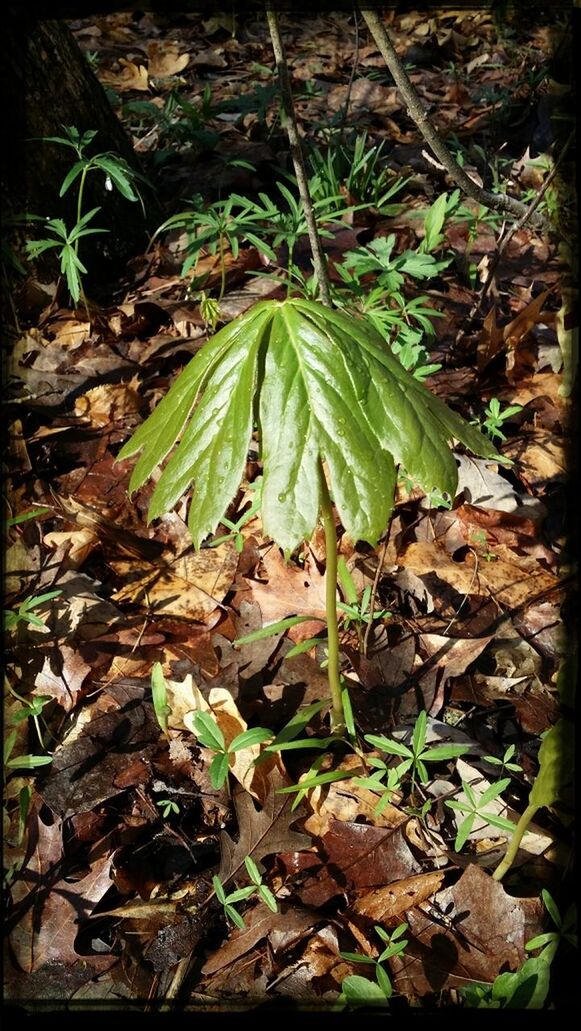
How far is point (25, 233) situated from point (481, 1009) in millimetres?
2818

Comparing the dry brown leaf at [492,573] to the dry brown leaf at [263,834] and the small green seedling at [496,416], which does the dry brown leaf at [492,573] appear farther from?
the dry brown leaf at [263,834]

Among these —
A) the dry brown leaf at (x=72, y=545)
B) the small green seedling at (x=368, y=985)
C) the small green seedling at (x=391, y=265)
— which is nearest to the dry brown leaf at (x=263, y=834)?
the small green seedling at (x=368, y=985)

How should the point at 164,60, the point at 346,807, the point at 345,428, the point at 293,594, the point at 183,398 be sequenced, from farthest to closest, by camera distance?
the point at 164,60 → the point at 293,594 → the point at 346,807 → the point at 183,398 → the point at 345,428

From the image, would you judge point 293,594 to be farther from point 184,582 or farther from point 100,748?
point 100,748

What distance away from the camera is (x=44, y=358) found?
2.76 m

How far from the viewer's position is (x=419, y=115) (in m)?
→ 1.48

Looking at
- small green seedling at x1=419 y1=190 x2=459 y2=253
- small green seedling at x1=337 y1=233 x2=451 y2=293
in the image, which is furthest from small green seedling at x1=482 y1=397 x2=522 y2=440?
small green seedling at x1=419 y1=190 x2=459 y2=253

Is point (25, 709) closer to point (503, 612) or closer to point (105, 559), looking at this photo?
point (105, 559)

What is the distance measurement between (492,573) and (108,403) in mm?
1418

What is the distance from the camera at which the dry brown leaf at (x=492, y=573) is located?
76.6 inches

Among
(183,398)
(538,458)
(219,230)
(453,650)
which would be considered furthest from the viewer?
(219,230)

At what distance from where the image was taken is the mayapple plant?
1.05 meters

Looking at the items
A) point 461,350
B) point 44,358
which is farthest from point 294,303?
point 44,358

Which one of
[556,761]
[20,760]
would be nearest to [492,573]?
[556,761]
